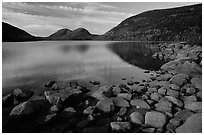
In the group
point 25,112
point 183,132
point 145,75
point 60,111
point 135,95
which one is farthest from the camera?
point 145,75

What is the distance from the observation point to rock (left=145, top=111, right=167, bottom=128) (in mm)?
6989

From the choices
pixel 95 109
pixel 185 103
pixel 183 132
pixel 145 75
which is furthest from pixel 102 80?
pixel 183 132

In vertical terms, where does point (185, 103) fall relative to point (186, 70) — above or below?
below

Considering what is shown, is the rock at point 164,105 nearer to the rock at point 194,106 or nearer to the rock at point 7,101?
the rock at point 194,106

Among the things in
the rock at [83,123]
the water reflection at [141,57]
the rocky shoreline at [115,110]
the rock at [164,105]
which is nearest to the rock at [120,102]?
the rocky shoreline at [115,110]

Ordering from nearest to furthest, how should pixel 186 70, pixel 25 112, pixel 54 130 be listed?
pixel 54 130 → pixel 25 112 → pixel 186 70

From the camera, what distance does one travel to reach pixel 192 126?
6715 millimetres

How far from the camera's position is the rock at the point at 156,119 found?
6989 millimetres

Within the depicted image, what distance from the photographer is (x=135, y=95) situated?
10242 mm

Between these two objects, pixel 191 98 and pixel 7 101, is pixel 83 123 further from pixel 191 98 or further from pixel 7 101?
pixel 191 98

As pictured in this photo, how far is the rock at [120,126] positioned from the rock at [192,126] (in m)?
1.84

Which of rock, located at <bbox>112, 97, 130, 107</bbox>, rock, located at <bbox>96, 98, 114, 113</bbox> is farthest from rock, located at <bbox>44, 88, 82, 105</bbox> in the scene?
rock, located at <bbox>112, 97, 130, 107</bbox>

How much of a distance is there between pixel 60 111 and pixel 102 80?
6254 mm

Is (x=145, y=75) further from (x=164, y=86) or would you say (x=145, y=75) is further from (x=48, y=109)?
(x=48, y=109)
